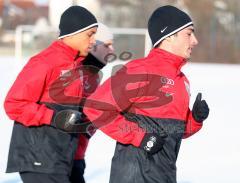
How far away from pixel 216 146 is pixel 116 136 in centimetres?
461

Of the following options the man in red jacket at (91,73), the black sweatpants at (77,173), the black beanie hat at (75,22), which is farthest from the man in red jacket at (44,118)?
Result: the black sweatpants at (77,173)

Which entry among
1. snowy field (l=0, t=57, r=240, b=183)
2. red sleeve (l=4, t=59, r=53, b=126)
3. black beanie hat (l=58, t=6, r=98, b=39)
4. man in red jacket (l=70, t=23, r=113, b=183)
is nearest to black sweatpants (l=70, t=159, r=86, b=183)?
man in red jacket (l=70, t=23, r=113, b=183)

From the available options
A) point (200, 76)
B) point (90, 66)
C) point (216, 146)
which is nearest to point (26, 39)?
point (200, 76)

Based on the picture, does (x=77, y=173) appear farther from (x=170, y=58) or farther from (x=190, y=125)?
(x=170, y=58)

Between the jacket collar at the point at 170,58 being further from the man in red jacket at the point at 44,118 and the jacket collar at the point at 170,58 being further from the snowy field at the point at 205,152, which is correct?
the snowy field at the point at 205,152

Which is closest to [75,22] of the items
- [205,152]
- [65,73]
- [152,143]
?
[65,73]

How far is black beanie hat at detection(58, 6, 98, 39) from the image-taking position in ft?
11.3

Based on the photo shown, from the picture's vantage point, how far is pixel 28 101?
3.19 meters

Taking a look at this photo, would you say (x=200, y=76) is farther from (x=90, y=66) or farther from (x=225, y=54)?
(x=90, y=66)

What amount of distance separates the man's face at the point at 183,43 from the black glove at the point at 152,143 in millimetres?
456

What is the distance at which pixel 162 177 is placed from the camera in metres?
2.83

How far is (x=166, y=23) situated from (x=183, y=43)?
5.3 inches

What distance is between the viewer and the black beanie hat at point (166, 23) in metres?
2.99

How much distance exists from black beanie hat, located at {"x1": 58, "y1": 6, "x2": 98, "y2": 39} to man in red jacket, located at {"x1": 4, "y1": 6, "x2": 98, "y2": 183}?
10cm
